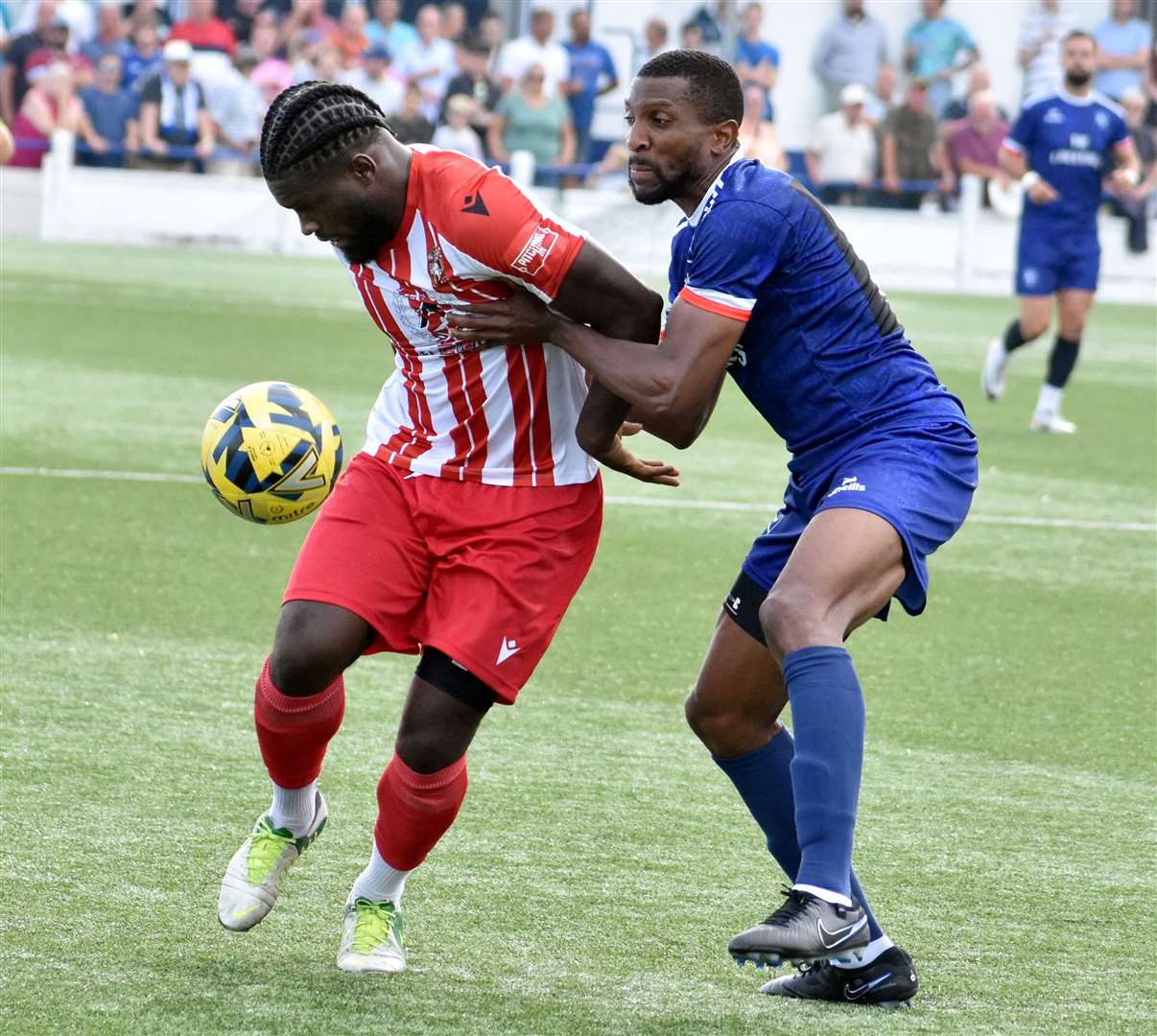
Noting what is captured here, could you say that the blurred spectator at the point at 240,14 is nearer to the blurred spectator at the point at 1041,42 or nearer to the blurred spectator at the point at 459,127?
the blurred spectator at the point at 459,127

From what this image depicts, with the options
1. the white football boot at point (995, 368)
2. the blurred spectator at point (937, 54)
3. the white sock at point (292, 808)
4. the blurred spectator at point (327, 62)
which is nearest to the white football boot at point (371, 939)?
the white sock at point (292, 808)

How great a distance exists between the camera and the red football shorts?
4.26 m

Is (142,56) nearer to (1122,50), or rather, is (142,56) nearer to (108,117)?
(108,117)

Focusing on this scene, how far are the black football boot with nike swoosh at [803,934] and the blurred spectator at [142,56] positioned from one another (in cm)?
2398

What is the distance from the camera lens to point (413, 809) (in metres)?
4.27

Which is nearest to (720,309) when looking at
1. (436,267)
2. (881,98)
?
(436,267)

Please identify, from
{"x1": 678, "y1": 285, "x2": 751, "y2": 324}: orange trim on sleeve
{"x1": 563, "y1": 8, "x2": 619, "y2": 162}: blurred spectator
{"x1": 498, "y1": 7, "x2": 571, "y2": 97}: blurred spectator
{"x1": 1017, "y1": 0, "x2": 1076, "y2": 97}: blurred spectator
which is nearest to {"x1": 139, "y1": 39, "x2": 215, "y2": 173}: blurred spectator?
{"x1": 498, "y1": 7, "x2": 571, "y2": 97}: blurred spectator

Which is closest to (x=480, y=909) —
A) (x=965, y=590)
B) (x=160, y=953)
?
(x=160, y=953)

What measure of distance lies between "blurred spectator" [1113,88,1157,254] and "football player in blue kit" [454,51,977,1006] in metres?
22.7

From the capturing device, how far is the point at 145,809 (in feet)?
16.9

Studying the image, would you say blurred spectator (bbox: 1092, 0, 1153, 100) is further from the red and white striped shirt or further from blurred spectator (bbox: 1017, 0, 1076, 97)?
the red and white striped shirt

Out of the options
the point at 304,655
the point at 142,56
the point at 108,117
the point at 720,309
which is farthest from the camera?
the point at 142,56

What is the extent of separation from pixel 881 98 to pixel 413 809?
24740 millimetres

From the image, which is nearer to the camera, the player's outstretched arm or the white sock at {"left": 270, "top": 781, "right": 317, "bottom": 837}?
the player's outstretched arm
